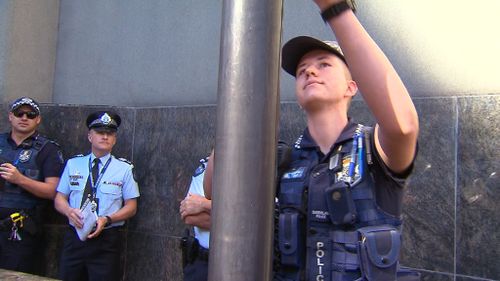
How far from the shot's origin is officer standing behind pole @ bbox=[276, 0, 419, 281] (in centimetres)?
153

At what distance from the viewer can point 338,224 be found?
6.14ft

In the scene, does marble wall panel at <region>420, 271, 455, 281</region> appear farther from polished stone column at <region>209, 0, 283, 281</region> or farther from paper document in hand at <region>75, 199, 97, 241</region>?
paper document in hand at <region>75, 199, 97, 241</region>

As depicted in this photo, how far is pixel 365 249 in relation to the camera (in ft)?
5.78

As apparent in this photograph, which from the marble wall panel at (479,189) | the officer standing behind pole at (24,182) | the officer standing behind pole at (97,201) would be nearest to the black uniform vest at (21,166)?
the officer standing behind pole at (24,182)

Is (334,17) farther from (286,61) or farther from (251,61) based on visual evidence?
(286,61)

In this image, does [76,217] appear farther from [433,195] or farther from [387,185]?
[387,185]

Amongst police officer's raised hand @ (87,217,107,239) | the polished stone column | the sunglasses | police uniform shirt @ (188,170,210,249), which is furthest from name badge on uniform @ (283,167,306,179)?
the sunglasses

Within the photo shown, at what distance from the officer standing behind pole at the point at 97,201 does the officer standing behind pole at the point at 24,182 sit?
25cm

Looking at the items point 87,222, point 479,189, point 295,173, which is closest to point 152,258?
point 87,222

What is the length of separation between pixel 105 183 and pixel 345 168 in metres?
3.65

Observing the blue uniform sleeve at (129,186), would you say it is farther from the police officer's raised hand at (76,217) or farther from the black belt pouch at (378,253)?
the black belt pouch at (378,253)

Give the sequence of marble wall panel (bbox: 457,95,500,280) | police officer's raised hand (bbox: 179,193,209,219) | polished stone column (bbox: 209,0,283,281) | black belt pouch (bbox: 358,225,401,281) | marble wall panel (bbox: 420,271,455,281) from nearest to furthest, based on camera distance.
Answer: polished stone column (bbox: 209,0,283,281) → black belt pouch (bbox: 358,225,401,281) → police officer's raised hand (bbox: 179,193,209,219) → marble wall panel (bbox: 457,95,500,280) → marble wall panel (bbox: 420,271,455,281)

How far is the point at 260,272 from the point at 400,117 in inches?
25.9

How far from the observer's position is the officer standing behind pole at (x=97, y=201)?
494cm
